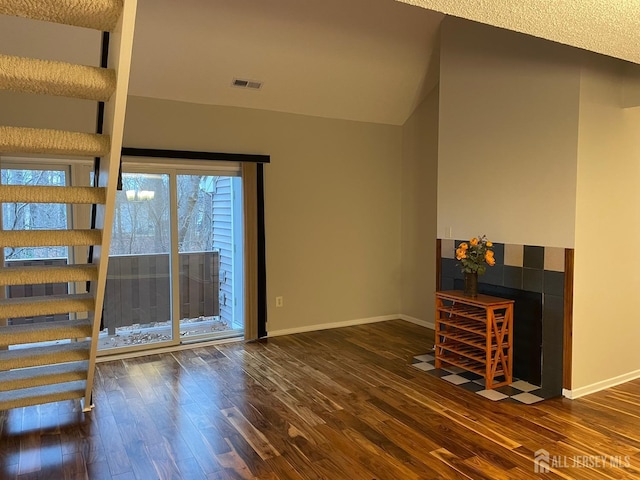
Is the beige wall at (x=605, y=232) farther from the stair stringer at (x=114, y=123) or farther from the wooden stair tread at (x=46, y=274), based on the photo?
the wooden stair tread at (x=46, y=274)

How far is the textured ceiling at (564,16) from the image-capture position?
6.38 ft

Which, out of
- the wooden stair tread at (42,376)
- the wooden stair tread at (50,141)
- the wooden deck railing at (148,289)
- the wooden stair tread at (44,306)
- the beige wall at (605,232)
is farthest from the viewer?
the wooden deck railing at (148,289)

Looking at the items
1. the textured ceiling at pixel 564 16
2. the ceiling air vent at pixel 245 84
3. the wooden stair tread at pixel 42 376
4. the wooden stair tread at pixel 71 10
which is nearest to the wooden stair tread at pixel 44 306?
the wooden stair tread at pixel 42 376

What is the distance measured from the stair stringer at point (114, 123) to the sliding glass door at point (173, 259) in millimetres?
2164

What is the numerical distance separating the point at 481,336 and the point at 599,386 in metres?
0.93

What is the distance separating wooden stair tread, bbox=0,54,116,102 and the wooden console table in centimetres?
300

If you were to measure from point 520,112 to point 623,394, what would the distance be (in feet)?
7.59

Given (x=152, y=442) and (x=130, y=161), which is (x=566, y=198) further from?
(x=130, y=161)

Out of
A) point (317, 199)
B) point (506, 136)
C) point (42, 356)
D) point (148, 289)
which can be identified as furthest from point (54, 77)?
point (317, 199)

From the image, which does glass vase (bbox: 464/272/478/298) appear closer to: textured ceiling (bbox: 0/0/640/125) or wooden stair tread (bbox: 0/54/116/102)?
textured ceiling (bbox: 0/0/640/125)

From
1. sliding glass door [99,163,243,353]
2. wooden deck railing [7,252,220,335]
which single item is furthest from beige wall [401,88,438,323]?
wooden deck railing [7,252,220,335]

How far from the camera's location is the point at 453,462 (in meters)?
2.65

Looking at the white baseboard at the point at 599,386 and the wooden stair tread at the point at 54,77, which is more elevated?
the wooden stair tread at the point at 54,77

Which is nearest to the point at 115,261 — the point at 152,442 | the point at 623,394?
the point at 152,442
